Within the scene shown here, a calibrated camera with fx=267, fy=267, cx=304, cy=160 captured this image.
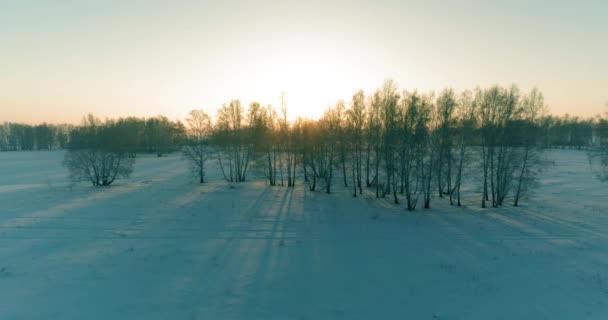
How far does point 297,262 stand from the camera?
13305mm

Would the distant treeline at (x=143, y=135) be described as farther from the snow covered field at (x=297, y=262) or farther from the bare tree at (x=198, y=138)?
the snow covered field at (x=297, y=262)

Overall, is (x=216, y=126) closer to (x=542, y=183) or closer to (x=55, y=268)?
(x=55, y=268)

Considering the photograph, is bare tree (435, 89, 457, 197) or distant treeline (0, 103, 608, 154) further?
distant treeline (0, 103, 608, 154)

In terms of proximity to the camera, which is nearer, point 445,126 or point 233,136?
point 445,126

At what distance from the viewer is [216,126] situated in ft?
141

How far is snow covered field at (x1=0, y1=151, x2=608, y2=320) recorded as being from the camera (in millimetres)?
9570

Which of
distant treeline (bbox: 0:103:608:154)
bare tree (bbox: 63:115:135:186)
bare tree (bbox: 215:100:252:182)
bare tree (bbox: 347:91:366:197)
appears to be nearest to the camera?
bare tree (bbox: 347:91:366:197)

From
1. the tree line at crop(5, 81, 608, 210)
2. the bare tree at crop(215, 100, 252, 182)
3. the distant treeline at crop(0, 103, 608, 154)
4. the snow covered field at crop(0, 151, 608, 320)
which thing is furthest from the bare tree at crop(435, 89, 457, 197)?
the distant treeline at crop(0, 103, 608, 154)

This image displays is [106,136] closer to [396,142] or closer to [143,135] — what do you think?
[396,142]

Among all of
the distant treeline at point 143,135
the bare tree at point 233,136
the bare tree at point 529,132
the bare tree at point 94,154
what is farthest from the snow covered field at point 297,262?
the distant treeline at point 143,135

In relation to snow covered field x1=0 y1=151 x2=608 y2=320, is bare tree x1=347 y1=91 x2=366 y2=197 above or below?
above

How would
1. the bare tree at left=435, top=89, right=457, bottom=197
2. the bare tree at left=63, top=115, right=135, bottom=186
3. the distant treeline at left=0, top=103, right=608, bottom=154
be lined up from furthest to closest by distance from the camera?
the distant treeline at left=0, top=103, right=608, bottom=154
the bare tree at left=63, top=115, right=135, bottom=186
the bare tree at left=435, top=89, right=457, bottom=197

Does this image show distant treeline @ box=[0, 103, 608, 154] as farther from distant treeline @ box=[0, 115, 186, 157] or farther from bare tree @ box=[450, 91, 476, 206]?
bare tree @ box=[450, 91, 476, 206]

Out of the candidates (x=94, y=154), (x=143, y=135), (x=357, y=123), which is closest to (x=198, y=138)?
(x=94, y=154)
